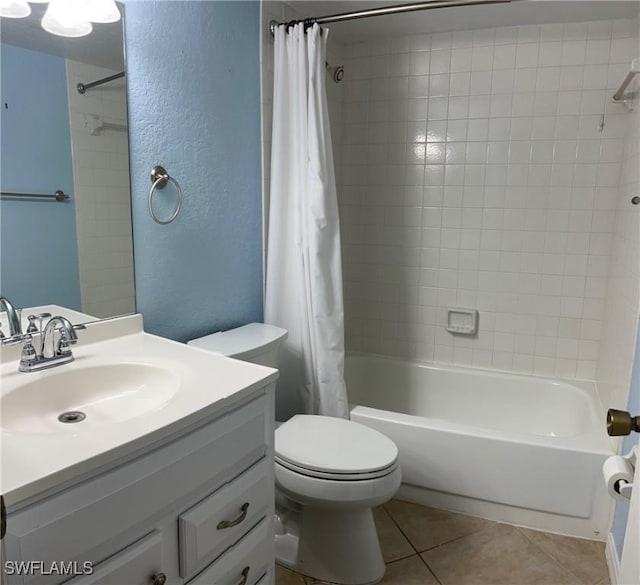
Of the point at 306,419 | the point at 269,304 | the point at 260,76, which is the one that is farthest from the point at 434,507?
the point at 260,76

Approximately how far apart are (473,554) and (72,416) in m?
1.50

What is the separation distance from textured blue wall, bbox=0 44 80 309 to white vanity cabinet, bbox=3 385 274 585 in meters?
0.62

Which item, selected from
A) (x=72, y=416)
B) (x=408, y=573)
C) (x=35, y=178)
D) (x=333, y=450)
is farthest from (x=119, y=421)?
(x=408, y=573)

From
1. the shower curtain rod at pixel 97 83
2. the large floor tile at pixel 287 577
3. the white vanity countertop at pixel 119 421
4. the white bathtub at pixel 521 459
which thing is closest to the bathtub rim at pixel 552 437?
the white bathtub at pixel 521 459

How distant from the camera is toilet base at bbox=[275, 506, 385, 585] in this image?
5.64 ft

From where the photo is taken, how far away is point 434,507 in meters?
2.13

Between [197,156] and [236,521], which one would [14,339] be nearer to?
[236,521]

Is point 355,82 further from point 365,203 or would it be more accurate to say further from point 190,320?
point 190,320

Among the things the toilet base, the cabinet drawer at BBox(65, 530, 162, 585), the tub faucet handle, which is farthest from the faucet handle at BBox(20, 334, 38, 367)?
the tub faucet handle

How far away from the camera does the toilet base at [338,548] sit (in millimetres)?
1718

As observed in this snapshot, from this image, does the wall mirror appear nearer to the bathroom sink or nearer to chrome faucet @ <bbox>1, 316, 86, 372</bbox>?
chrome faucet @ <bbox>1, 316, 86, 372</bbox>

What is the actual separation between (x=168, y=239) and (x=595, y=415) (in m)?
1.91

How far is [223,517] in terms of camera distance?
1112mm

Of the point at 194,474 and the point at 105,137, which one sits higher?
the point at 105,137
